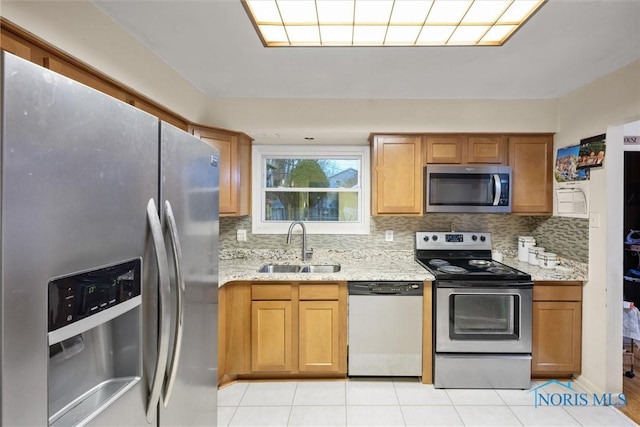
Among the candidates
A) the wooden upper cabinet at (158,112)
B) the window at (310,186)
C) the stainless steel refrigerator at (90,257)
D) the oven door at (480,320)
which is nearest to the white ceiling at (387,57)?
the wooden upper cabinet at (158,112)

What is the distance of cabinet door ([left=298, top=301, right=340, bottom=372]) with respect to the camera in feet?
7.75

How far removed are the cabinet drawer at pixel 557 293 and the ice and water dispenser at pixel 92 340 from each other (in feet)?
8.94

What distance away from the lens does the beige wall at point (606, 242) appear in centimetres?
212

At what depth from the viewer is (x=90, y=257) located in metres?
0.65

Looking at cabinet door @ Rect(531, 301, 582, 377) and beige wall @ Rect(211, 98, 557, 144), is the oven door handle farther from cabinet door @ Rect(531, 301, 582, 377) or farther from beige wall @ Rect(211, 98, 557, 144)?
beige wall @ Rect(211, 98, 557, 144)

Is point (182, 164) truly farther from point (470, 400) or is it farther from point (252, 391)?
point (470, 400)

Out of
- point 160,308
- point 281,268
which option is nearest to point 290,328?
point 281,268

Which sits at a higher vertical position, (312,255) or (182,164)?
(182,164)

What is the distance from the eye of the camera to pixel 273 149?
3.05 metres

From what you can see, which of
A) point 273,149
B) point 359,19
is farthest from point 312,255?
→ point 359,19

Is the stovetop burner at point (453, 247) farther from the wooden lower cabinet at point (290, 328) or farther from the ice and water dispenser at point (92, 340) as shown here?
the ice and water dispenser at point (92, 340)

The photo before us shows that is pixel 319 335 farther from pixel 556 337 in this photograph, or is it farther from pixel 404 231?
pixel 556 337

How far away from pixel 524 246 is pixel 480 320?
1021 millimetres

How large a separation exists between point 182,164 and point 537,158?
2.94m
